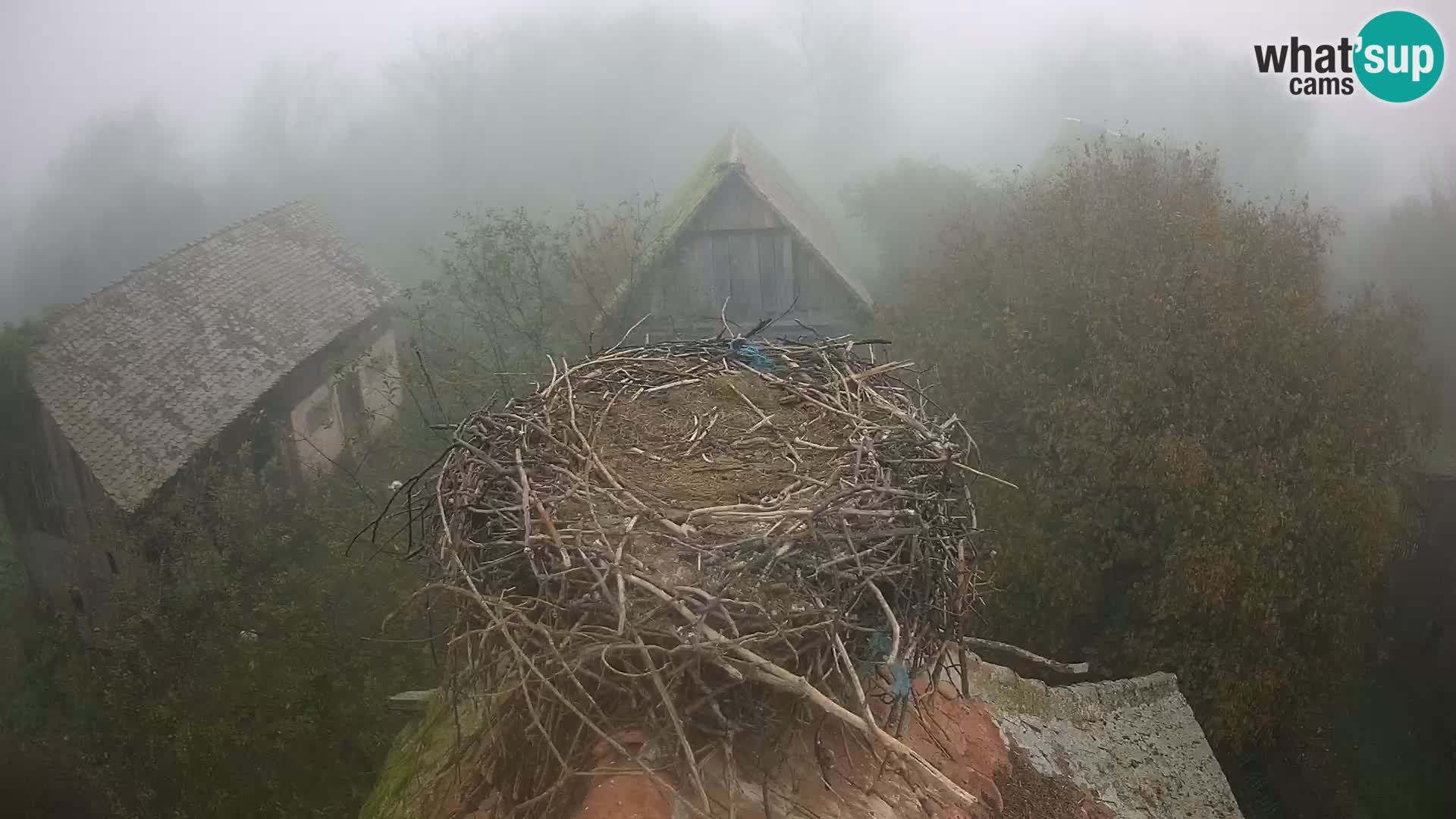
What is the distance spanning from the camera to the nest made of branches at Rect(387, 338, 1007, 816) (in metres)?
2.59

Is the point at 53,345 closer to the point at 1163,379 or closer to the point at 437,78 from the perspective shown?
the point at 1163,379

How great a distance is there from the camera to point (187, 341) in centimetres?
1409

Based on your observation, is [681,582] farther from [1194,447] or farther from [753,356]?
[1194,447]

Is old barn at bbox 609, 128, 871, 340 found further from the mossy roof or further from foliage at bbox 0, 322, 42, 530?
foliage at bbox 0, 322, 42, 530

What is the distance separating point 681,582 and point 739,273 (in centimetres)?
877

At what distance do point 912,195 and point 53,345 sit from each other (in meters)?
15.3

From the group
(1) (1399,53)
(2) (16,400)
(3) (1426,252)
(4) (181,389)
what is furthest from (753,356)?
(3) (1426,252)

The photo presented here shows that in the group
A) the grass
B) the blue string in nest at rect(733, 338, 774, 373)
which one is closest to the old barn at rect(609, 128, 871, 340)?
the blue string in nest at rect(733, 338, 774, 373)

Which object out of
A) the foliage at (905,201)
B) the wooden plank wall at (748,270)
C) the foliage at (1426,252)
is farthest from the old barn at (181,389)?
the foliage at (1426,252)

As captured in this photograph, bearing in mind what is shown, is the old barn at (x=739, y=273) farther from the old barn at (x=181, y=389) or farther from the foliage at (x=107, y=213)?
the foliage at (x=107, y=213)

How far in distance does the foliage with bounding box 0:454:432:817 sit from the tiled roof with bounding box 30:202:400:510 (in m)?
1.34

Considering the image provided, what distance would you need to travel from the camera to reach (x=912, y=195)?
20.0 meters

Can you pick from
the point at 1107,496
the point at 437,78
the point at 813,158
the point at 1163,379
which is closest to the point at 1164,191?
the point at 1163,379

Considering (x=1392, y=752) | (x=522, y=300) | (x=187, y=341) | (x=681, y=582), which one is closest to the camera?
(x=681, y=582)
